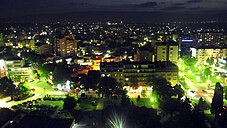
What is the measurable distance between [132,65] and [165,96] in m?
4.01

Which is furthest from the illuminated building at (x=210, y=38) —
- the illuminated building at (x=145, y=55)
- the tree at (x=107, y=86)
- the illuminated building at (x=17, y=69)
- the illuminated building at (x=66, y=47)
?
the illuminated building at (x=17, y=69)

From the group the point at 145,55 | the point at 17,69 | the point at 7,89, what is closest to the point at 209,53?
the point at 145,55

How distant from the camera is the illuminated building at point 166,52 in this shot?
2239cm

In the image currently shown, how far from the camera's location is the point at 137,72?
55.8 feet

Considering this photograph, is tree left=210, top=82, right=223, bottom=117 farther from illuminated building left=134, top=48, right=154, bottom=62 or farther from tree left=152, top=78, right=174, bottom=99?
illuminated building left=134, top=48, right=154, bottom=62

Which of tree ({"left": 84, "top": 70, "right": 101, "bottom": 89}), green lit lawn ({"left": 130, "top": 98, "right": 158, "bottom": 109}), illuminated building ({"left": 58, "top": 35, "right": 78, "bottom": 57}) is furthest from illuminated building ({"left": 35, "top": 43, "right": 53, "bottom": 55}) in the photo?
green lit lawn ({"left": 130, "top": 98, "right": 158, "bottom": 109})

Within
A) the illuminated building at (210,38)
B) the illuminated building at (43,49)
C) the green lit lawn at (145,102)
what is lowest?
the green lit lawn at (145,102)

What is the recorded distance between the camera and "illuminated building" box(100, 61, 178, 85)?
17.0m

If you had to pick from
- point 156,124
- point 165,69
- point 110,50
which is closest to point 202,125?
point 156,124

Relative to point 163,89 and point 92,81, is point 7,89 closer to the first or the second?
point 92,81

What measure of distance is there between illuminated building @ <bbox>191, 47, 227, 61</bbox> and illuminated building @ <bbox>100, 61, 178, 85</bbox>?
1131cm

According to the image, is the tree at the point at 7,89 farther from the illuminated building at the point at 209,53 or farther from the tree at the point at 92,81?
the illuminated building at the point at 209,53

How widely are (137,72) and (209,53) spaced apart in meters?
13.2

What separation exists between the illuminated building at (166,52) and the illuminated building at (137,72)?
5395mm
